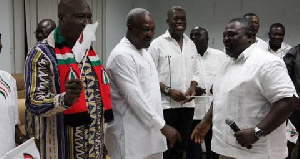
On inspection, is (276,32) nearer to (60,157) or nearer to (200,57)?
(200,57)

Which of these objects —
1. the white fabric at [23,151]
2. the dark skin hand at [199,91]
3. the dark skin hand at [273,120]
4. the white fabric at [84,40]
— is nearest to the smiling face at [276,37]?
the dark skin hand at [199,91]

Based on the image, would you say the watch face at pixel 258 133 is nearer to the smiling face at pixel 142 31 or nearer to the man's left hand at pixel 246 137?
the man's left hand at pixel 246 137

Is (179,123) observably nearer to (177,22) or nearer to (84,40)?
(177,22)

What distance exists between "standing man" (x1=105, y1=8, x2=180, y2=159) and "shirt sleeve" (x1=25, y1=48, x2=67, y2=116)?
63cm

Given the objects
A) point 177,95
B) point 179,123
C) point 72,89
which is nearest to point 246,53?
point 72,89

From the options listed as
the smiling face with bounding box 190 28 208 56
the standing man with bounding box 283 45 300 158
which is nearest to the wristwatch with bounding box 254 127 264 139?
the standing man with bounding box 283 45 300 158

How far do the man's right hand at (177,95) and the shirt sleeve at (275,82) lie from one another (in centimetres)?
132

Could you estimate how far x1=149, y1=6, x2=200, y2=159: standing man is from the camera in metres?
3.35

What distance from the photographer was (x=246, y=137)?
1.97 meters

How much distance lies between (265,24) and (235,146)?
4282mm

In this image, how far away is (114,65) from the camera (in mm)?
2293

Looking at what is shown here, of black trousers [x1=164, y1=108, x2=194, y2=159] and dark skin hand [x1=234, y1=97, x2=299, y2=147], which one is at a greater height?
dark skin hand [x1=234, y1=97, x2=299, y2=147]

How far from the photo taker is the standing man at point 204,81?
12.7 ft

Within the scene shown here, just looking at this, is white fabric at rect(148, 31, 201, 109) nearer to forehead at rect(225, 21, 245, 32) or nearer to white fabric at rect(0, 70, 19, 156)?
forehead at rect(225, 21, 245, 32)
